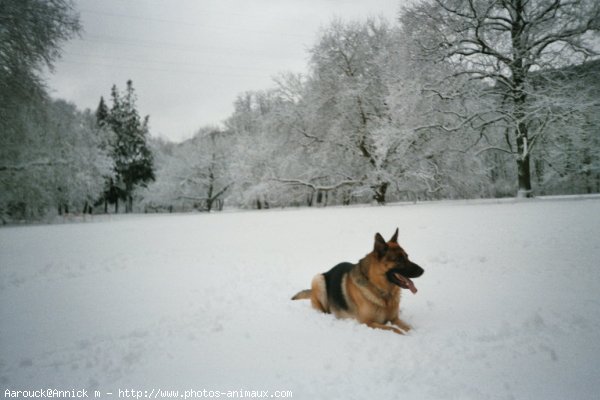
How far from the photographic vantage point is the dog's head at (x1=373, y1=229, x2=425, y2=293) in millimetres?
3643

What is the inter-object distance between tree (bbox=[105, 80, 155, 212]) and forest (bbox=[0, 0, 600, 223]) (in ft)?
45.0

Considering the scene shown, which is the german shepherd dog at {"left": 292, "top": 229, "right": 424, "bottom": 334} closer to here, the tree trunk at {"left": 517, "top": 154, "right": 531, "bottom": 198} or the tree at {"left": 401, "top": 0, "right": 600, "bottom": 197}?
the tree at {"left": 401, "top": 0, "right": 600, "bottom": 197}

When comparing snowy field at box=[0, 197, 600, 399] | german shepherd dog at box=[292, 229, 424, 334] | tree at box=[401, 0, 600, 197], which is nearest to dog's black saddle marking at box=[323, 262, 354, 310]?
german shepherd dog at box=[292, 229, 424, 334]

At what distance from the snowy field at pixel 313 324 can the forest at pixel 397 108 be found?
6518 millimetres

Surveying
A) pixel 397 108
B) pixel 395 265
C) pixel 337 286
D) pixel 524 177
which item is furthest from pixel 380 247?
pixel 524 177

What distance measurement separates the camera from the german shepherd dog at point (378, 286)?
3.69 meters

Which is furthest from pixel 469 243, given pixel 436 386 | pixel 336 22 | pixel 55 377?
pixel 336 22

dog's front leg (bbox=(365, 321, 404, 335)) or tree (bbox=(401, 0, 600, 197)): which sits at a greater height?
tree (bbox=(401, 0, 600, 197))

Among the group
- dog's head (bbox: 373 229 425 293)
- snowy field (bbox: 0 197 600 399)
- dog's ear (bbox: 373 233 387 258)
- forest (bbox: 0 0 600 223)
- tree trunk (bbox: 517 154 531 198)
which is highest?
forest (bbox: 0 0 600 223)

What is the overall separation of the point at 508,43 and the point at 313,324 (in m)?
15.9

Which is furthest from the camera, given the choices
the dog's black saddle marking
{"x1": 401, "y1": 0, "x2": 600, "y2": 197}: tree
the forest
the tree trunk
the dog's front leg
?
the tree trunk

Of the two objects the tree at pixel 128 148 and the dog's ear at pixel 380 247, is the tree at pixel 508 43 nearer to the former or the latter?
the dog's ear at pixel 380 247

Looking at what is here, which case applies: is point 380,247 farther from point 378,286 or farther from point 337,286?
point 337,286

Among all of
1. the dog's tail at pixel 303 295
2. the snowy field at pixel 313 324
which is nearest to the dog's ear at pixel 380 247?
the snowy field at pixel 313 324
